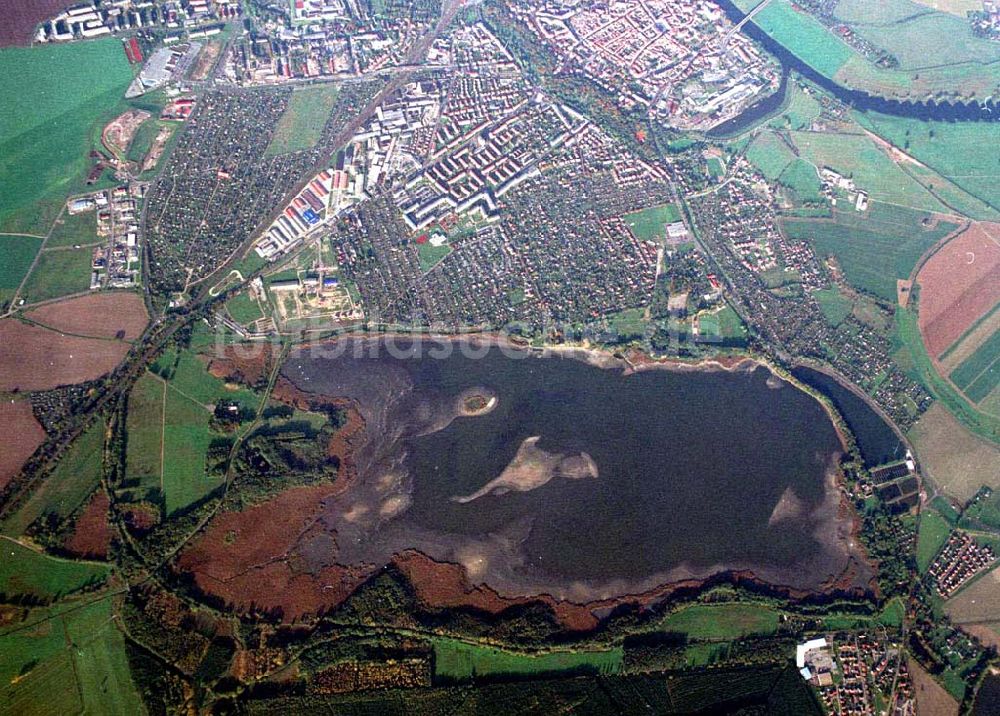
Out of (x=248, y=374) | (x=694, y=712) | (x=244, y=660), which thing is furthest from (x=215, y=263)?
(x=694, y=712)

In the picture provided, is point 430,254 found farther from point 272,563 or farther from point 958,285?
point 958,285

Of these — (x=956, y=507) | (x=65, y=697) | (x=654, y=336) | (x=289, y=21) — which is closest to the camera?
(x=65, y=697)

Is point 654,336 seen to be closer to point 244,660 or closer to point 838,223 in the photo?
point 838,223

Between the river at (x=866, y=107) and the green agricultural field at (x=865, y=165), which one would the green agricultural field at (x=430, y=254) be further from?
the green agricultural field at (x=865, y=165)

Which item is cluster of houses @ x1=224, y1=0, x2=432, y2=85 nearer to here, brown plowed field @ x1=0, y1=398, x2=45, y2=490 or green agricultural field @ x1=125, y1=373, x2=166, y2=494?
green agricultural field @ x1=125, y1=373, x2=166, y2=494

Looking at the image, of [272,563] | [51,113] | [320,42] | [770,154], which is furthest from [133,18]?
[770,154]
